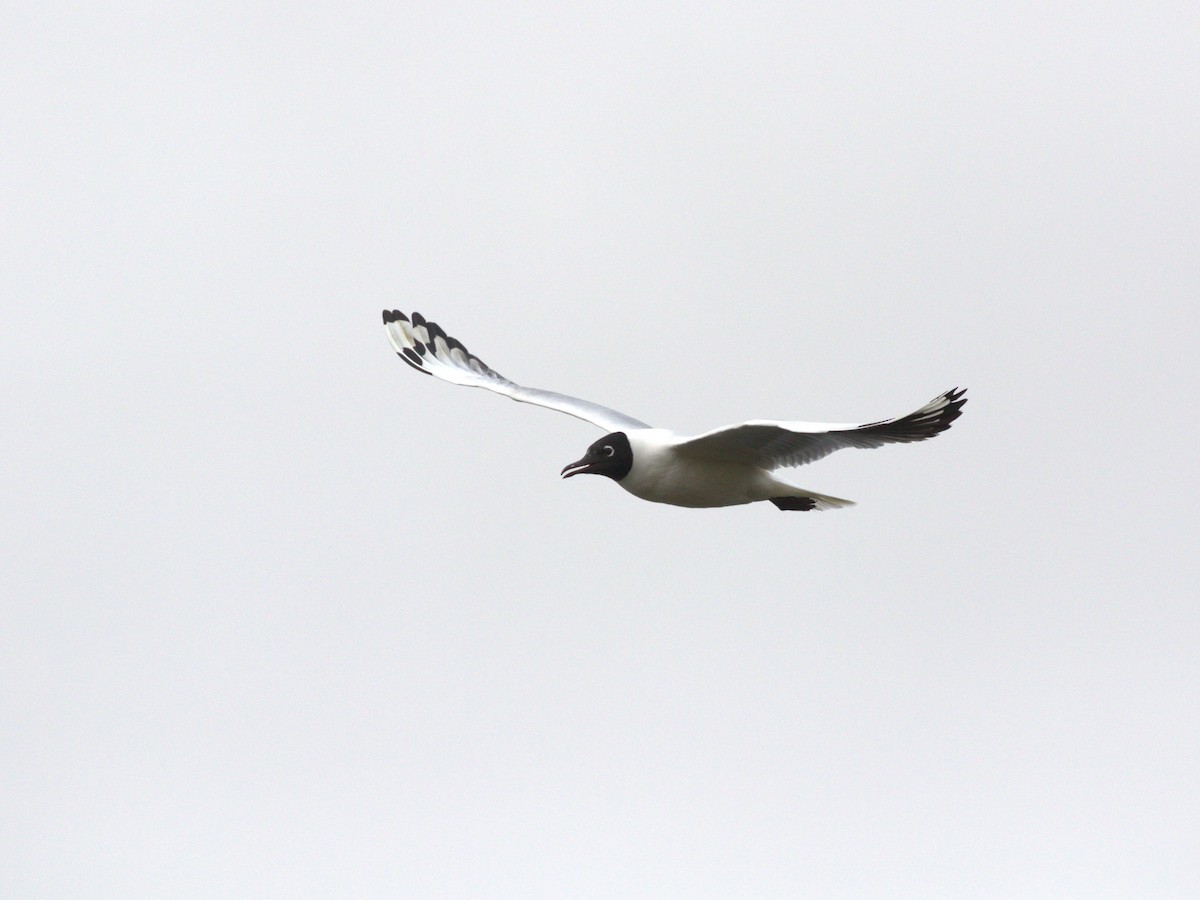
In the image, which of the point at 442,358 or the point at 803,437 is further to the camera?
the point at 442,358

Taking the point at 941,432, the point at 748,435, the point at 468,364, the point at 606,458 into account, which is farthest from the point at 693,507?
the point at 468,364

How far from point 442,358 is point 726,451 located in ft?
21.2

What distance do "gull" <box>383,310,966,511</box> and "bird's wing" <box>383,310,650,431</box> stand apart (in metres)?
0.44

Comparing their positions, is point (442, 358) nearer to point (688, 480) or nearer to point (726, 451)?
point (688, 480)

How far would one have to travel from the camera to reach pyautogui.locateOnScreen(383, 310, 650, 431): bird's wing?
1836 cm

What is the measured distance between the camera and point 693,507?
15.3 metres

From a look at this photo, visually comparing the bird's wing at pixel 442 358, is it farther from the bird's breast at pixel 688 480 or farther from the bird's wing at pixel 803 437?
the bird's wing at pixel 803 437

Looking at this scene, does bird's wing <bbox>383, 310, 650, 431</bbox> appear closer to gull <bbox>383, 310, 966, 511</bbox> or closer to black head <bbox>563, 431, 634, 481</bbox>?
gull <bbox>383, 310, 966, 511</bbox>

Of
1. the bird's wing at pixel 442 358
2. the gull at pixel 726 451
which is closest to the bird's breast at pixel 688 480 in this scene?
the gull at pixel 726 451

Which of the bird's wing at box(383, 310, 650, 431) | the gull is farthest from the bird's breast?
the bird's wing at box(383, 310, 650, 431)

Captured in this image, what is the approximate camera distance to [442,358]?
20.0 m

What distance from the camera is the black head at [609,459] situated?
15.2 m

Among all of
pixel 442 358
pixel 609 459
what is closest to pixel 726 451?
pixel 609 459

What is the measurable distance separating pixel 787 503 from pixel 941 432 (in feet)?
9.90
